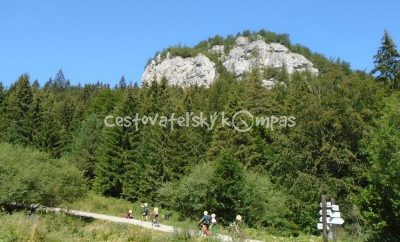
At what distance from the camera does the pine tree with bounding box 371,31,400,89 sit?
151ft

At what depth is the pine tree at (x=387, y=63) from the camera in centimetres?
4588

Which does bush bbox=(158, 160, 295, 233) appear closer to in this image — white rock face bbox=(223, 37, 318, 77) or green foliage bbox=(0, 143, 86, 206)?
green foliage bbox=(0, 143, 86, 206)

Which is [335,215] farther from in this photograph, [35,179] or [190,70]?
[190,70]

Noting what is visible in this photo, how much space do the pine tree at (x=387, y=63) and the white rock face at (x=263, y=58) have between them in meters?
136

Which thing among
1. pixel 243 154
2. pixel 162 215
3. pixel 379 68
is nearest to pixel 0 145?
pixel 162 215

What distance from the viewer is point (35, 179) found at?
3709 centimetres

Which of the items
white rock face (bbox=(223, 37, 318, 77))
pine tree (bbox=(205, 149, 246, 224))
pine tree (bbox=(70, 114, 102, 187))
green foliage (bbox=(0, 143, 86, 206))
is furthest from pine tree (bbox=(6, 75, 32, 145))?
white rock face (bbox=(223, 37, 318, 77))

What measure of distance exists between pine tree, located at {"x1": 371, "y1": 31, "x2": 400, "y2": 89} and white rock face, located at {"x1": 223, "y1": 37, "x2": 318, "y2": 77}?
135810 millimetres

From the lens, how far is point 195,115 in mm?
60906

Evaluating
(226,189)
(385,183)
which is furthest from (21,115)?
(385,183)

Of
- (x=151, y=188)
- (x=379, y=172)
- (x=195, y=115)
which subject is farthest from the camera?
(x=195, y=115)

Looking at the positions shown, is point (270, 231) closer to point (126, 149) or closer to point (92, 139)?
point (126, 149)

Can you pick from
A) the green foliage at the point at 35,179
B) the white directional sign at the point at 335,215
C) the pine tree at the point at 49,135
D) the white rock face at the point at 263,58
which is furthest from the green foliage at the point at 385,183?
the white rock face at the point at 263,58

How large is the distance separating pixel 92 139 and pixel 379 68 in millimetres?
37505
